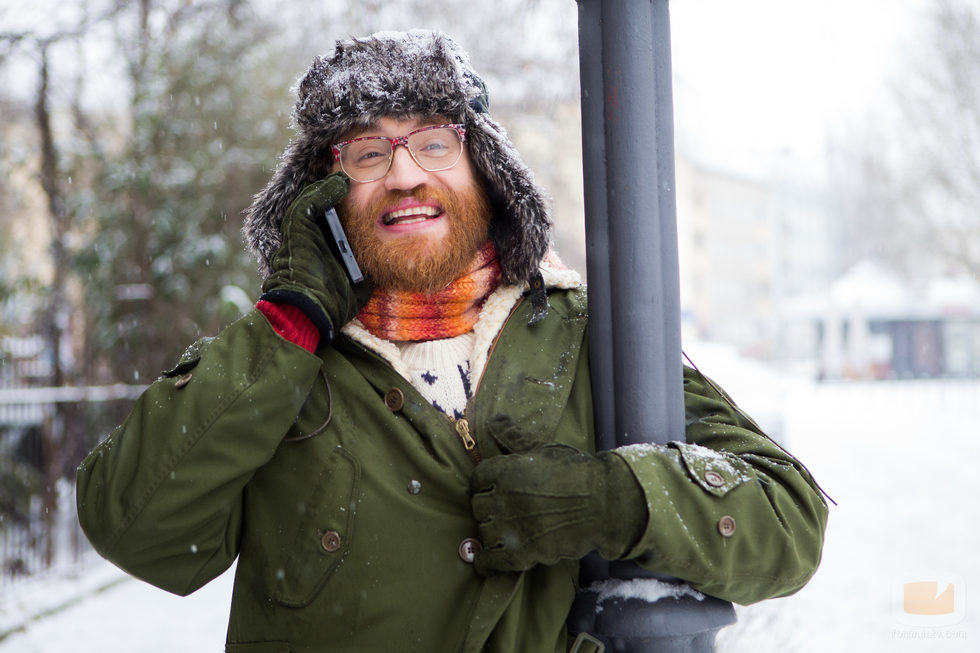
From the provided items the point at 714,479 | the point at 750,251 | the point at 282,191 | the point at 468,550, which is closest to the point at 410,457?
the point at 468,550

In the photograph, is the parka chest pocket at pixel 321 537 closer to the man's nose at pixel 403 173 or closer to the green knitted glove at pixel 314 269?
the green knitted glove at pixel 314 269

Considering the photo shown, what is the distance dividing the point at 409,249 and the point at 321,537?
25.5 inches

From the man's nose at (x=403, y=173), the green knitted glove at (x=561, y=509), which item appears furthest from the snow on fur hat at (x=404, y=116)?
the green knitted glove at (x=561, y=509)

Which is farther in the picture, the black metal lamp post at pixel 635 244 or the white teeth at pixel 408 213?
the white teeth at pixel 408 213

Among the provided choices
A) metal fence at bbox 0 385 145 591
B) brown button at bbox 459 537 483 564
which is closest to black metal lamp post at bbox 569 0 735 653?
brown button at bbox 459 537 483 564

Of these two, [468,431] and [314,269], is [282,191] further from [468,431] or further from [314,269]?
[468,431]

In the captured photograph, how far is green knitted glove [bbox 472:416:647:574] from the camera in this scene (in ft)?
4.91

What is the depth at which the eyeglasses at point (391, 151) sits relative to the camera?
197 centimetres

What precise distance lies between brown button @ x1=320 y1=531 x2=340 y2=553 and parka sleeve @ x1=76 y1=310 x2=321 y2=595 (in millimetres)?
189

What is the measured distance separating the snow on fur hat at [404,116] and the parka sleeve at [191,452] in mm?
513

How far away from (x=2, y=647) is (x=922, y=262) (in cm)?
4222

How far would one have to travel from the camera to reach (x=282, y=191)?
2.20m

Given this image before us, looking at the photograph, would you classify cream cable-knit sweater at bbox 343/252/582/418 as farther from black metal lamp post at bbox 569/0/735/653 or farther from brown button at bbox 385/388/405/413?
black metal lamp post at bbox 569/0/735/653

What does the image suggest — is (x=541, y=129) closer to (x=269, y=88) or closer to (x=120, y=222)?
(x=269, y=88)
